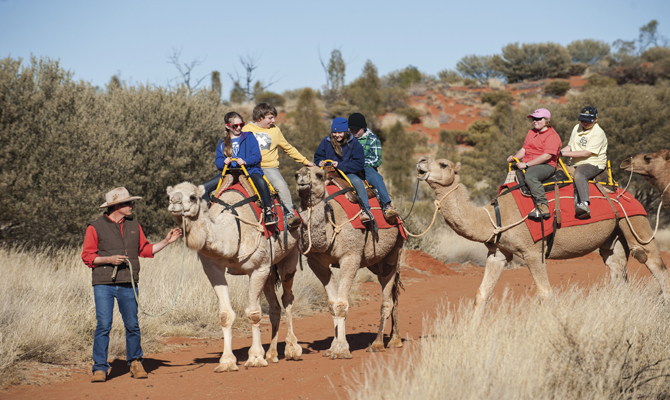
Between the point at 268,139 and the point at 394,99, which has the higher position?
the point at 394,99

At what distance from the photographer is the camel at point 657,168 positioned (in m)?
8.95

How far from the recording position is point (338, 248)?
25.8 ft

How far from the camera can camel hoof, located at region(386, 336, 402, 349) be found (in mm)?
8688

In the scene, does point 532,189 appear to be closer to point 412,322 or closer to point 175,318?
point 412,322

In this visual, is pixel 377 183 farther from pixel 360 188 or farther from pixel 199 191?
pixel 199 191

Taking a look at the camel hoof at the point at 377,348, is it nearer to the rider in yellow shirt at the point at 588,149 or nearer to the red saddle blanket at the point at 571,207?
the red saddle blanket at the point at 571,207

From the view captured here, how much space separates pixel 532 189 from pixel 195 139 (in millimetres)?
14106

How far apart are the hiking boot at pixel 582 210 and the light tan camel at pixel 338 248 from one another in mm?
2607

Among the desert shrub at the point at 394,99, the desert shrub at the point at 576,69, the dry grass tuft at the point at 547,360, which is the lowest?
the dry grass tuft at the point at 547,360

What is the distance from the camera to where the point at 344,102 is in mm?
49031

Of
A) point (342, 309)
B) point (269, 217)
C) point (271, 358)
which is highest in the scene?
point (269, 217)

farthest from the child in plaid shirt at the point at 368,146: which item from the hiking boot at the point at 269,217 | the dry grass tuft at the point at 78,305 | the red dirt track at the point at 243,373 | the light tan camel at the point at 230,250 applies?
the dry grass tuft at the point at 78,305

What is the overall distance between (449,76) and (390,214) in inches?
2646

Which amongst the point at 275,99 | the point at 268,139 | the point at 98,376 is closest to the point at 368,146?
the point at 268,139
